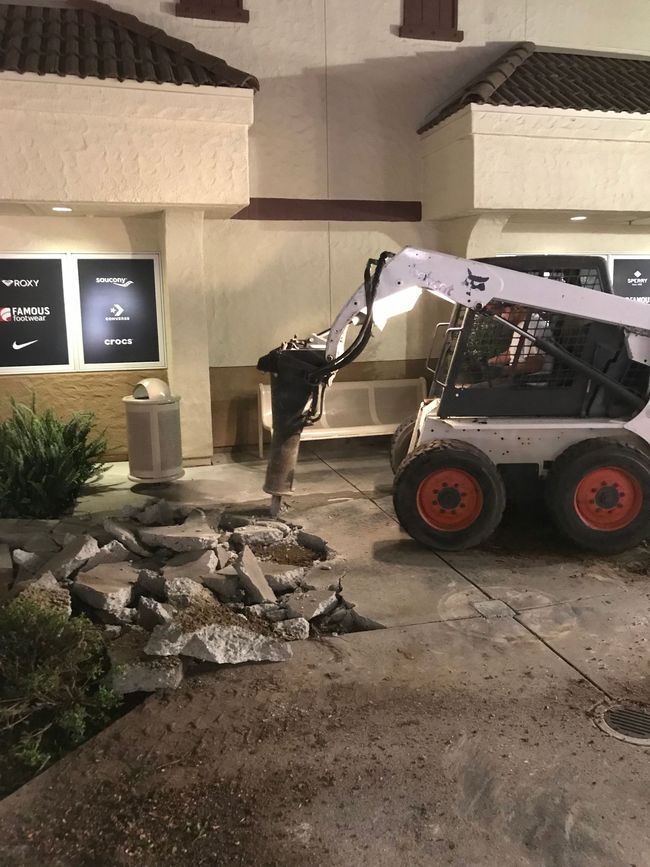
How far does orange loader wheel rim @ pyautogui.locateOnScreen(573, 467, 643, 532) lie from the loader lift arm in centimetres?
64

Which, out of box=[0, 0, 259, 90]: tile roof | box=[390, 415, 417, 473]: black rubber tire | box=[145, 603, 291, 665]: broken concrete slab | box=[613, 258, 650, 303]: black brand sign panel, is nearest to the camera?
box=[145, 603, 291, 665]: broken concrete slab

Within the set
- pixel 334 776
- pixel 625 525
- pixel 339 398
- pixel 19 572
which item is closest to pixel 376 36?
pixel 339 398

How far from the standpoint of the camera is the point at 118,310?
29.5 feet

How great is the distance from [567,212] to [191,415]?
5450 millimetres

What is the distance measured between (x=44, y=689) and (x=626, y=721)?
2.92 metres

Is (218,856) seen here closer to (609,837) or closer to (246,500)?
(609,837)

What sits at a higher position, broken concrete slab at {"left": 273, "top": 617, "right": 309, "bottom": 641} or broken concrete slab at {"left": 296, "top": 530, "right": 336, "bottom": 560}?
broken concrete slab at {"left": 296, "top": 530, "right": 336, "bottom": 560}

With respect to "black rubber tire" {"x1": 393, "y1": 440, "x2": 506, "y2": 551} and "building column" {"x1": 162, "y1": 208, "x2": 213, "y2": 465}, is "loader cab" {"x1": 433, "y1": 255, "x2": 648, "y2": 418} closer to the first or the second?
"black rubber tire" {"x1": 393, "y1": 440, "x2": 506, "y2": 551}

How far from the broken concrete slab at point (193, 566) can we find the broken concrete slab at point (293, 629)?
0.78 meters

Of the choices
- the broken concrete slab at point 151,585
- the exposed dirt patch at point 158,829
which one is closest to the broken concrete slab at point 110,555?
the broken concrete slab at point 151,585

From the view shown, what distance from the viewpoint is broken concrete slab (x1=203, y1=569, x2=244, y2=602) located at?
15.8 ft

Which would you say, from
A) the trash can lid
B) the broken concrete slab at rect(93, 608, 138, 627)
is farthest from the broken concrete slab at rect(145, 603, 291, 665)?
the trash can lid

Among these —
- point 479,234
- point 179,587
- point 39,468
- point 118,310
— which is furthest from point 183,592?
point 479,234

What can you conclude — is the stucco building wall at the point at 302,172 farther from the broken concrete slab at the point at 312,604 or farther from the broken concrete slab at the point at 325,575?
the broken concrete slab at the point at 312,604
